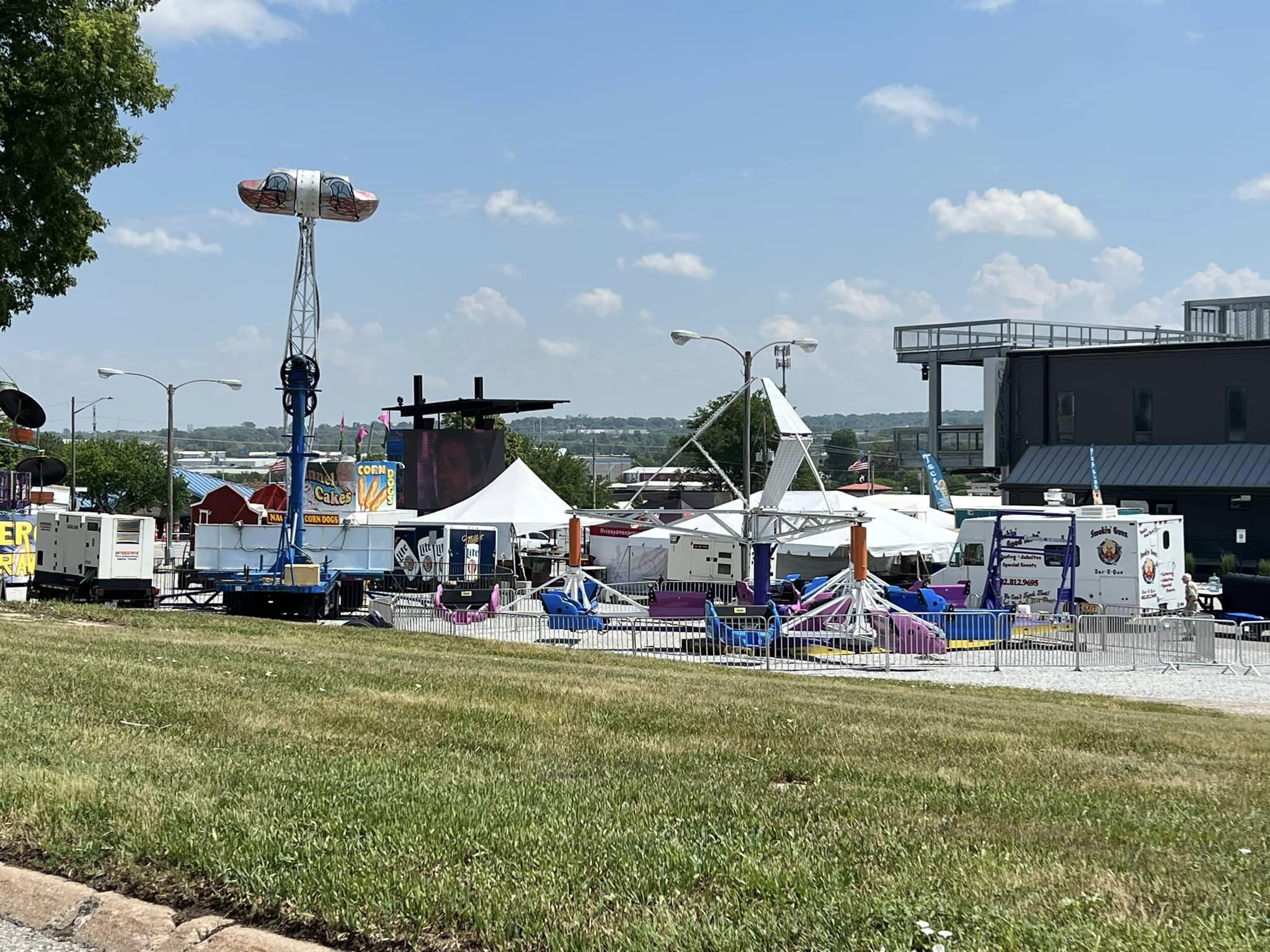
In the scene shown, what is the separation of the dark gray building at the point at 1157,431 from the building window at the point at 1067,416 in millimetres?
42

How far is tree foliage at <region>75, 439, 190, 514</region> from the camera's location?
99938 mm

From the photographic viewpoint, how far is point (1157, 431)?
55.8 metres

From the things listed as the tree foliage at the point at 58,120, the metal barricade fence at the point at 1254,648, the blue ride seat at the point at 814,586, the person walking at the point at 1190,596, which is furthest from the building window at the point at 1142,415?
the tree foliage at the point at 58,120

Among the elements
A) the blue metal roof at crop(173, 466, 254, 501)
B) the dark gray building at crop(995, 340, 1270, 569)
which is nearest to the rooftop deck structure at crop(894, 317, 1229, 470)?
the dark gray building at crop(995, 340, 1270, 569)

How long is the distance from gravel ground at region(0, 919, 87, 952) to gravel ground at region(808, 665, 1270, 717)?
17453mm

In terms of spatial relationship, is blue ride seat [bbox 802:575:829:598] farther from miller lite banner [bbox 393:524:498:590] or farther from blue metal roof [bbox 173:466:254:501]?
blue metal roof [bbox 173:466:254:501]

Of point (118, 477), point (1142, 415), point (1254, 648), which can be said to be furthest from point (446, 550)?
point (118, 477)

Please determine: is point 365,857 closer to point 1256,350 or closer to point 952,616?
point 952,616

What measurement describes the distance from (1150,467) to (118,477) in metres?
75.8

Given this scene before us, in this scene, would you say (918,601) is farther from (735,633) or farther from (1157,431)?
(1157,431)

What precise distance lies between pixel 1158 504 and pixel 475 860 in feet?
175

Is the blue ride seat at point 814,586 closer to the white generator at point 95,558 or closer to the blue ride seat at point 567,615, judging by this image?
the blue ride seat at point 567,615

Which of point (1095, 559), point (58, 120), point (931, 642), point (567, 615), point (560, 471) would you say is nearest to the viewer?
point (58, 120)

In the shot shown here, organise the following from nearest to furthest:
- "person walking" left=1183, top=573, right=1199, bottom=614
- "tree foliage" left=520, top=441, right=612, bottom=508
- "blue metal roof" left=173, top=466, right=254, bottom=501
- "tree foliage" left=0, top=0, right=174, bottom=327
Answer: "tree foliage" left=0, top=0, right=174, bottom=327
"person walking" left=1183, top=573, right=1199, bottom=614
"blue metal roof" left=173, top=466, right=254, bottom=501
"tree foliage" left=520, top=441, right=612, bottom=508
